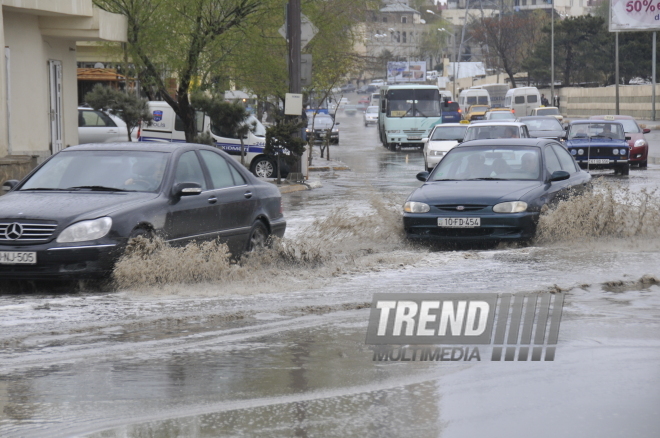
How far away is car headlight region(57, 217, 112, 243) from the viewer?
866 centimetres

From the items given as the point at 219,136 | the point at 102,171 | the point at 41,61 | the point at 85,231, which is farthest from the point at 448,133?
the point at 85,231

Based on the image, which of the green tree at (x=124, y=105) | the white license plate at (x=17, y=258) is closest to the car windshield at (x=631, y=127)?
the green tree at (x=124, y=105)

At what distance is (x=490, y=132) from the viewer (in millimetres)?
26625

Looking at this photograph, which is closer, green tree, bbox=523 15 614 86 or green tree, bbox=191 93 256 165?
green tree, bbox=191 93 256 165

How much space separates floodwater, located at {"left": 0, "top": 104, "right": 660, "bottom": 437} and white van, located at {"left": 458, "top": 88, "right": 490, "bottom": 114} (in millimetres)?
65259

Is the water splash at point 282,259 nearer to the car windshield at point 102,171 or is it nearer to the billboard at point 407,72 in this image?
the car windshield at point 102,171

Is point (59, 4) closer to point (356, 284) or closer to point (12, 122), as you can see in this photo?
point (12, 122)

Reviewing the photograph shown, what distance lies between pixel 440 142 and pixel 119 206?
22728 millimetres

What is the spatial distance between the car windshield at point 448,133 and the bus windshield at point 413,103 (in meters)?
13.4

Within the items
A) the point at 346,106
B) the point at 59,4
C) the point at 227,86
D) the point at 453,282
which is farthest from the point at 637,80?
the point at 453,282

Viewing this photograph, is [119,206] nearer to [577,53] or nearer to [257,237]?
[257,237]

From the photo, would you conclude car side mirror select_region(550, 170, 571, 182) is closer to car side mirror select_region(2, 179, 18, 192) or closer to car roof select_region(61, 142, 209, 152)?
car roof select_region(61, 142, 209, 152)

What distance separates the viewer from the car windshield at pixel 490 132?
85.8 feet

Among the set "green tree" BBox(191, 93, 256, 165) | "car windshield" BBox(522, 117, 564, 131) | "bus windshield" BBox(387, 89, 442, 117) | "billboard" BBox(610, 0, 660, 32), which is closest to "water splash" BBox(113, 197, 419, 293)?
"green tree" BBox(191, 93, 256, 165)
